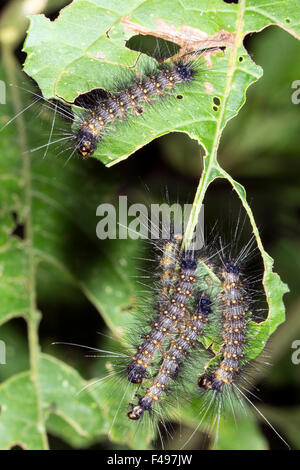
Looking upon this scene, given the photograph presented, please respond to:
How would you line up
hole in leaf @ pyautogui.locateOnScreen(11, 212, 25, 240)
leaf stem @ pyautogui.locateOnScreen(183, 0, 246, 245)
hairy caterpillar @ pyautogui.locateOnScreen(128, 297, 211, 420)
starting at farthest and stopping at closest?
hole in leaf @ pyautogui.locateOnScreen(11, 212, 25, 240) → hairy caterpillar @ pyautogui.locateOnScreen(128, 297, 211, 420) → leaf stem @ pyautogui.locateOnScreen(183, 0, 246, 245)

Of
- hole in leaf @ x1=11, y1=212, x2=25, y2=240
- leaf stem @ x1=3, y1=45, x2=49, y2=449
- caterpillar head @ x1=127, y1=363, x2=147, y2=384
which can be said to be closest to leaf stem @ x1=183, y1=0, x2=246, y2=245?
caterpillar head @ x1=127, y1=363, x2=147, y2=384

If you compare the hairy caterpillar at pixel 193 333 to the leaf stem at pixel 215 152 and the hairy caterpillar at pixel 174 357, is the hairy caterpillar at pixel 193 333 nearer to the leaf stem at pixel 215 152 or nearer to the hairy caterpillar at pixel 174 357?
the hairy caterpillar at pixel 174 357

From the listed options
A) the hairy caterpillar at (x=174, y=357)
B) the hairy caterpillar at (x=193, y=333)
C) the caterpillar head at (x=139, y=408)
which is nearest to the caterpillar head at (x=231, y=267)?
the hairy caterpillar at (x=193, y=333)

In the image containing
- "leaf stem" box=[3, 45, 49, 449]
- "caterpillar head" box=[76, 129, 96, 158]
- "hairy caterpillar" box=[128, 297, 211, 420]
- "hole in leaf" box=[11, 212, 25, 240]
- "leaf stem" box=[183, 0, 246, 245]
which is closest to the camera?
"leaf stem" box=[183, 0, 246, 245]

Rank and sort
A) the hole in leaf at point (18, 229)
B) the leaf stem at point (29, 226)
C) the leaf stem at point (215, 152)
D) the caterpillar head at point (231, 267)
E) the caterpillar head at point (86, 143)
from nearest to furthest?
the leaf stem at point (215, 152), the caterpillar head at point (86, 143), the caterpillar head at point (231, 267), the leaf stem at point (29, 226), the hole in leaf at point (18, 229)

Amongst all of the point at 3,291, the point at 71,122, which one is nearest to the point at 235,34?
the point at 71,122

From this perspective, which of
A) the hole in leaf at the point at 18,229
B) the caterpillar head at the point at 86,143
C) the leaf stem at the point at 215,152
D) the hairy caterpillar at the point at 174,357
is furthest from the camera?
the hole in leaf at the point at 18,229

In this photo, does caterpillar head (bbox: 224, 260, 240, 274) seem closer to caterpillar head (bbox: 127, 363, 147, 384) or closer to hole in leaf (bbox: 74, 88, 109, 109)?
caterpillar head (bbox: 127, 363, 147, 384)

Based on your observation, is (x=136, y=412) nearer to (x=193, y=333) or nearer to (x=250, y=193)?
(x=193, y=333)

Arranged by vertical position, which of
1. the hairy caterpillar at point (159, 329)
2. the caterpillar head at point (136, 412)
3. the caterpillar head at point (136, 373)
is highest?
the hairy caterpillar at point (159, 329)
